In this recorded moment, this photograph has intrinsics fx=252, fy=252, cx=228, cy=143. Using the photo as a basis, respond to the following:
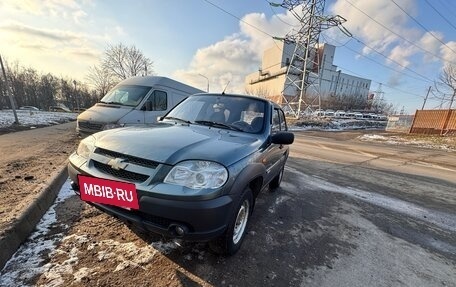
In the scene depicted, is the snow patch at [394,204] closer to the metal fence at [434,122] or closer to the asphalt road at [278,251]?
the asphalt road at [278,251]

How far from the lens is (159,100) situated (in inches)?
327

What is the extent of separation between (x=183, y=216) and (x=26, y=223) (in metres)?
1.95

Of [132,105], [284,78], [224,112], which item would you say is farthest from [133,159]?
[284,78]

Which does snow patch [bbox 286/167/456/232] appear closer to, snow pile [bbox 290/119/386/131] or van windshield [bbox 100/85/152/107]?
van windshield [bbox 100/85/152/107]

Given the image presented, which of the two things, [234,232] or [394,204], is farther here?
[394,204]

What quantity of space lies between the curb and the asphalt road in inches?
3.9

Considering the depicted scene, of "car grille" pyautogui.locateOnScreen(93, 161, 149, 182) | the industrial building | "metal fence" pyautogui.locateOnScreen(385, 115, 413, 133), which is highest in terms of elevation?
the industrial building

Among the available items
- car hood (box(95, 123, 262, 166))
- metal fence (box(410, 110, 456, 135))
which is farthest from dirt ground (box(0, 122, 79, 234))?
metal fence (box(410, 110, 456, 135))

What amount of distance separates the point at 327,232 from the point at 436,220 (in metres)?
2.29

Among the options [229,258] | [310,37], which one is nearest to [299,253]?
[229,258]

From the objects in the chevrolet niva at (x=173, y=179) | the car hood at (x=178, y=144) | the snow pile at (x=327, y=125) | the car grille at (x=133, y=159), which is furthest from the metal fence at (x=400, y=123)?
the car grille at (x=133, y=159)

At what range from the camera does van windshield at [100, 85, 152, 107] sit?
7824 millimetres

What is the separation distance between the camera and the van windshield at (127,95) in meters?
7.82

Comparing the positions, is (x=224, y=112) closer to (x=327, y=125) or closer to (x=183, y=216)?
(x=183, y=216)
